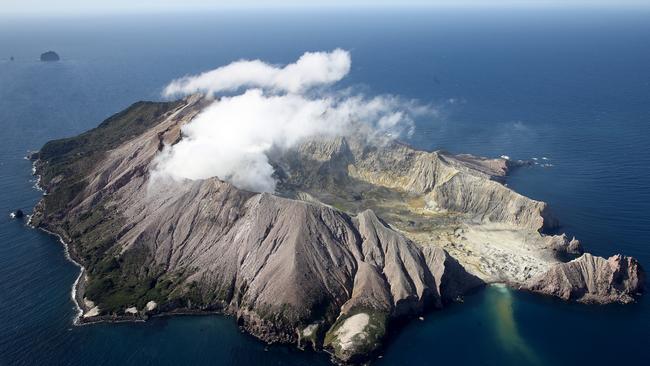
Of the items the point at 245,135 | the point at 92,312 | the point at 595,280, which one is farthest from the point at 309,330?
the point at 245,135

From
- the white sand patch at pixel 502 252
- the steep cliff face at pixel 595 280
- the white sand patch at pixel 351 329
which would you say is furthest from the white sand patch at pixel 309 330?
the steep cliff face at pixel 595 280

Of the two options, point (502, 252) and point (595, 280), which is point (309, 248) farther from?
point (595, 280)

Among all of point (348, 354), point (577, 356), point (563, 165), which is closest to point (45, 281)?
point (348, 354)

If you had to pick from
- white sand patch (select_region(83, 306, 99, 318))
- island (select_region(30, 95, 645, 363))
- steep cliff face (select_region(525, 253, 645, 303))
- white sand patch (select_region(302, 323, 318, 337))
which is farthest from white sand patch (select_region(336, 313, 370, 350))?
white sand patch (select_region(83, 306, 99, 318))

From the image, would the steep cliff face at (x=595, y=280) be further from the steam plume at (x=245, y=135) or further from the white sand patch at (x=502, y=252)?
the steam plume at (x=245, y=135)

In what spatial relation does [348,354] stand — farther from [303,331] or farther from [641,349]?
[641,349]

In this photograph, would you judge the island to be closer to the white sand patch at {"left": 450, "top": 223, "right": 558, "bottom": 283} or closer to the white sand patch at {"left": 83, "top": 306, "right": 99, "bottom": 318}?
the white sand patch at {"left": 83, "top": 306, "right": 99, "bottom": 318}

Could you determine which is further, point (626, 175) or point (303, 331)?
point (626, 175)
